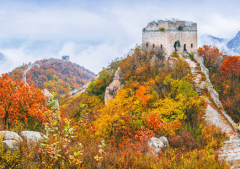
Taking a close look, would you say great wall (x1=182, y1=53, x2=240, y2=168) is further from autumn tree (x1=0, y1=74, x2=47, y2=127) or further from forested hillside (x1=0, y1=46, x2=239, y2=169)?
autumn tree (x1=0, y1=74, x2=47, y2=127)

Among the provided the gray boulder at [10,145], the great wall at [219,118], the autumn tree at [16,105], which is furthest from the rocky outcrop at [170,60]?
the gray boulder at [10,145]

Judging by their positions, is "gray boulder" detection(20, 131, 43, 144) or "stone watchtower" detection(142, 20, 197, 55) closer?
"gray boulder" detection(20, 131, 43, 144)

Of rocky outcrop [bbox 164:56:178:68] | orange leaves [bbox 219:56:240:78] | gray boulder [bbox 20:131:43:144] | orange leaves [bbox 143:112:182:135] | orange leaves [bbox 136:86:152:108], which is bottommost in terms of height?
orange leaves [bbox 143:112:182:135]

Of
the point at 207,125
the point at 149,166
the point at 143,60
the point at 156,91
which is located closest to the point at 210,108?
the point at 207,125

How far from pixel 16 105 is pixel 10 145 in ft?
16.2

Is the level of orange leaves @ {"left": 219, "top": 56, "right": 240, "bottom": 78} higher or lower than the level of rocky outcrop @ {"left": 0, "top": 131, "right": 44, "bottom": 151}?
higher

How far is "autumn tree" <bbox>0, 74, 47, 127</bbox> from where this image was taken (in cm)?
805

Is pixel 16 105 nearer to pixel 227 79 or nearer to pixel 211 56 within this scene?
pixel 227 79

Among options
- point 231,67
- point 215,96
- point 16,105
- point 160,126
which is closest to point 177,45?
point 231,67

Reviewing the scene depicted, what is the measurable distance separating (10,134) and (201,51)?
90.1 ft

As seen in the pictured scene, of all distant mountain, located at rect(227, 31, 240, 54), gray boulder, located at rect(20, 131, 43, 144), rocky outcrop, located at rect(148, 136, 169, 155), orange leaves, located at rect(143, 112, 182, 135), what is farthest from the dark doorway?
distant mountain, located at rect(227, 31, 240, 54)

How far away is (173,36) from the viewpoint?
86.7ft

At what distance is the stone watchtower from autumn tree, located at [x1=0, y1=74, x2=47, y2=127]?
74.2ft

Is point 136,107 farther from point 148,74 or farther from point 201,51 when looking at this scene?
point 201,51
